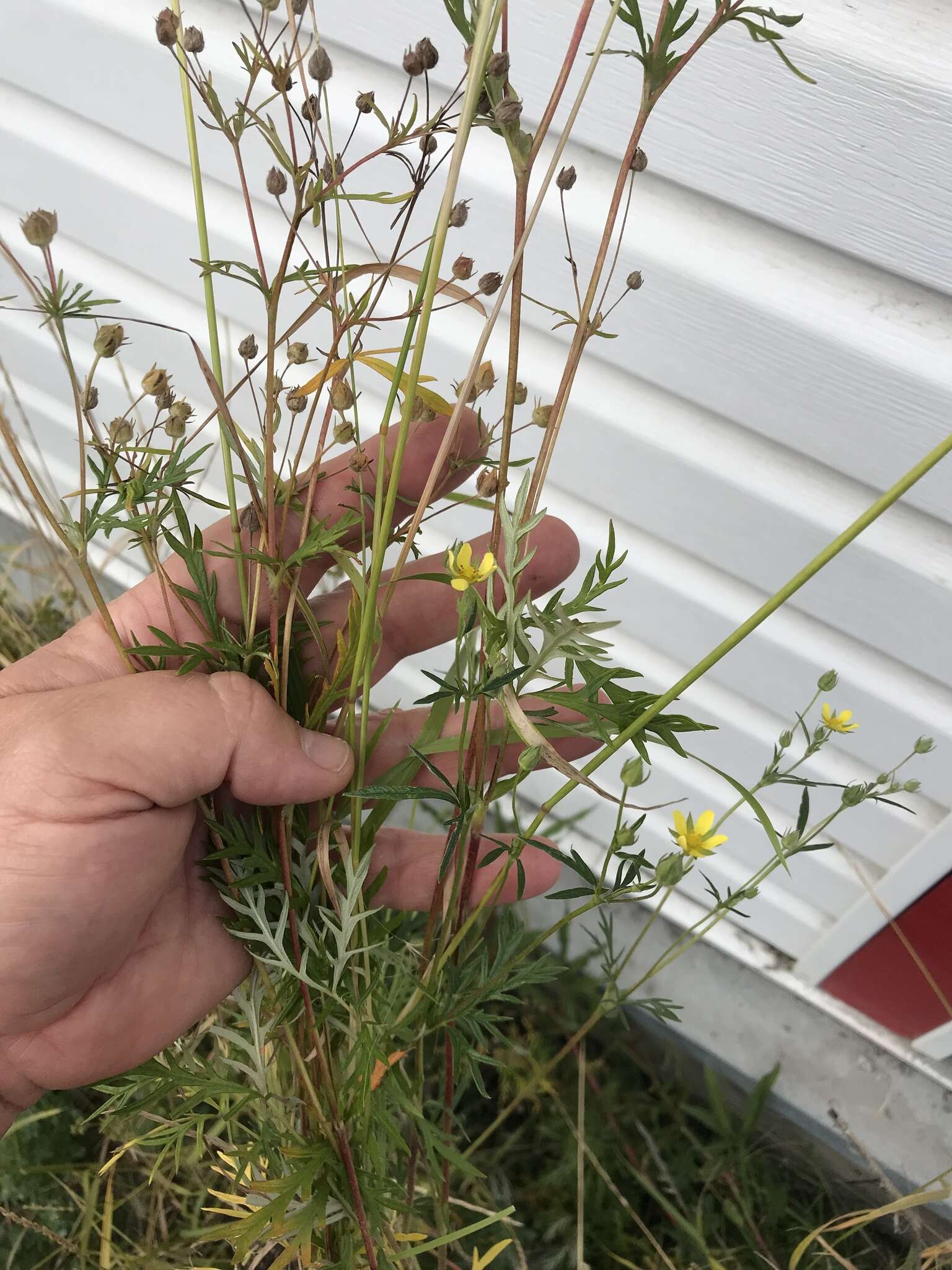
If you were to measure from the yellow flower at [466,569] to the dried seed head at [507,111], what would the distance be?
0.66 feet

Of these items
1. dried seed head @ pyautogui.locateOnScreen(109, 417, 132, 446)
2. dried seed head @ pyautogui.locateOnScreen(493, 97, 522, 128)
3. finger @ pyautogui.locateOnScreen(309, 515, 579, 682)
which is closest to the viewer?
dried seed head @ pyautogui.locateOnScreen(493, 97, 522, 128)

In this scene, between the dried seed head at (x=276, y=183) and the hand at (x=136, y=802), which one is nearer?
the dried seed head at (x=276, y=183)

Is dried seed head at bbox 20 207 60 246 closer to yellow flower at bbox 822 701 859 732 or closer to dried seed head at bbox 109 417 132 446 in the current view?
dried seed head at bbox 109 417 132 446

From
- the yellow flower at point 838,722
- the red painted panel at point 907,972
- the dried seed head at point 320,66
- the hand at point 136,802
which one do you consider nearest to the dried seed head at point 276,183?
the dried seed head at point 320,66

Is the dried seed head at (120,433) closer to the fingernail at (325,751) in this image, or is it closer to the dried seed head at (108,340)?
the dried seed head at (108,340)

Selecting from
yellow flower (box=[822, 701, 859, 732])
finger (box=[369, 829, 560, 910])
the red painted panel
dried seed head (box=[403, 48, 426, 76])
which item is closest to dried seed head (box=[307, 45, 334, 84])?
dried seed head (box=[403, 48, 426, 76])

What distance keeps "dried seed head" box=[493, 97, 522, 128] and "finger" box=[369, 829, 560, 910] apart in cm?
65

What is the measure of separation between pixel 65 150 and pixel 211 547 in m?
0.76

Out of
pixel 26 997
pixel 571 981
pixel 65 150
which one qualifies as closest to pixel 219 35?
pixel 65 150

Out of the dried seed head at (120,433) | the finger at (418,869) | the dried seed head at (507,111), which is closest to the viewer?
the dried seed head at (507,111)

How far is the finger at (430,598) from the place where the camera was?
0.78 metres

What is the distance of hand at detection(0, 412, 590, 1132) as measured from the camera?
0.64 metres

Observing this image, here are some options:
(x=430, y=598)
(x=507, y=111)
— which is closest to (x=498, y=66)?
(x=507, y=111)

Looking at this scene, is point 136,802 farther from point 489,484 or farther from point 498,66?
point 498,66
